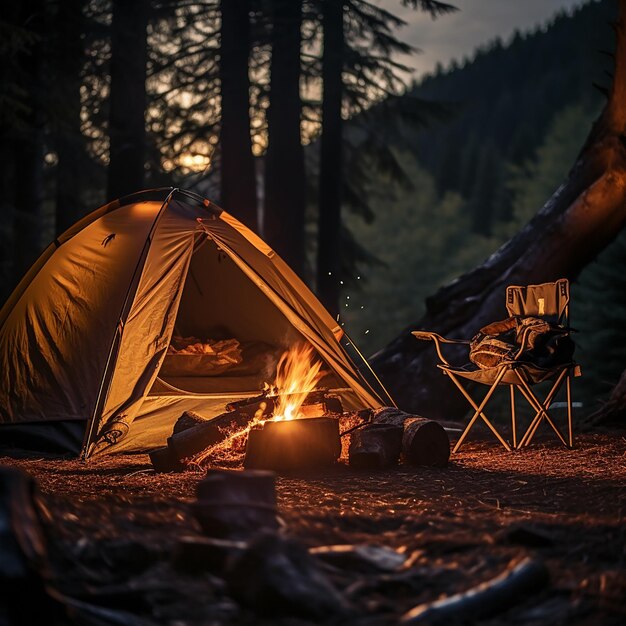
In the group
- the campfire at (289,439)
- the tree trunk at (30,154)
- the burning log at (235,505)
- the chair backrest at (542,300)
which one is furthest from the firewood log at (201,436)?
the tree trunk at (30,154)

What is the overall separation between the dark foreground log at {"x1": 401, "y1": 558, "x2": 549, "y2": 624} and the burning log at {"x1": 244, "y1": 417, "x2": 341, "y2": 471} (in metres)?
2.28

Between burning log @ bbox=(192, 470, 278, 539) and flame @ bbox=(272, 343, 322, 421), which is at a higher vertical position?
flame @ bbox=(272, 343, 322, 421)

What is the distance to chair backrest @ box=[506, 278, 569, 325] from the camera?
5.72 m

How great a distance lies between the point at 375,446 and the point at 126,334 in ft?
5.87

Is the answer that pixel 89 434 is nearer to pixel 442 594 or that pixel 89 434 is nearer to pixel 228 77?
pixel 442 594

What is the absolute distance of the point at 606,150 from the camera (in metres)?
7.19

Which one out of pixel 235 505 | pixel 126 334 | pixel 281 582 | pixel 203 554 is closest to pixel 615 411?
pixel 126 334

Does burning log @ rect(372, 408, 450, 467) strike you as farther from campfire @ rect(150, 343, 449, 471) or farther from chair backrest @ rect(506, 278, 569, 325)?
chair backrest @ rect(506, 278, 569, 325)

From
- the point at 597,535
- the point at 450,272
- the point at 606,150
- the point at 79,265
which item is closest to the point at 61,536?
the point at 597,535

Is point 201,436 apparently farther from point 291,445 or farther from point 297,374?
point 297,374

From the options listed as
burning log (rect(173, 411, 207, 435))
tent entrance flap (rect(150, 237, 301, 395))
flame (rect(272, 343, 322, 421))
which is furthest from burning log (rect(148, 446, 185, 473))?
tent entrance flap (rect(150, 237, 301, 395))

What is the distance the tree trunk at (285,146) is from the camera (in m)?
9.93

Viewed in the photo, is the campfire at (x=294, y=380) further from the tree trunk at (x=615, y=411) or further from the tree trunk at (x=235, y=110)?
the tree trunk at (x=235, y=110)

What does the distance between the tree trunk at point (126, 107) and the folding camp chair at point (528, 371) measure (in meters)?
4.88
